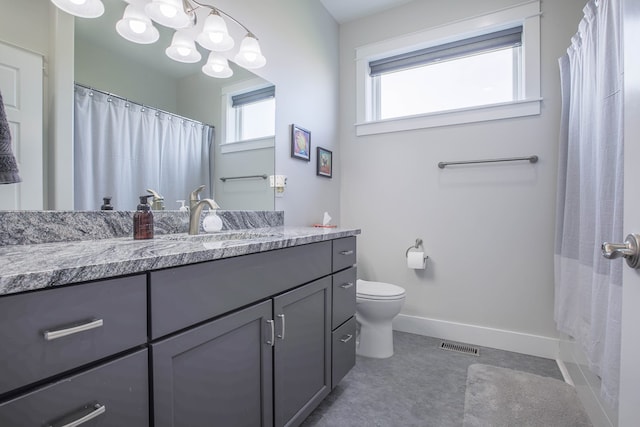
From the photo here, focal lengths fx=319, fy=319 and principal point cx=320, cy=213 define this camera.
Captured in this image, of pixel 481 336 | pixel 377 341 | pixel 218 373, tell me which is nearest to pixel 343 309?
pixel 377 341

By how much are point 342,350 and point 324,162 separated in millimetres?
1476

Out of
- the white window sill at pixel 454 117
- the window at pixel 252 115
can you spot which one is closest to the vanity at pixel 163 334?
the window at pixel 252 115

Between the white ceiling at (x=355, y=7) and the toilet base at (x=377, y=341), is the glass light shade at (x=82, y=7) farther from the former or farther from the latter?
the toilet base at (x=377, y=341)

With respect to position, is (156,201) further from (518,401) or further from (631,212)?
(518,401)

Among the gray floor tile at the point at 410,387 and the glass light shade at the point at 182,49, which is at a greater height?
the glass light shade at the point at 182,49

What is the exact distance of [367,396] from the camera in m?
1.65

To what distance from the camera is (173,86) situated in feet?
4.86

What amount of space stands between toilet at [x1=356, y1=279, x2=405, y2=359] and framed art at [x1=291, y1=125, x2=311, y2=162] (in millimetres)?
1016

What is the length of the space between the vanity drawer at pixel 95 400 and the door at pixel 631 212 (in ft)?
3.17

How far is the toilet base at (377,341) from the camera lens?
6.88 ft

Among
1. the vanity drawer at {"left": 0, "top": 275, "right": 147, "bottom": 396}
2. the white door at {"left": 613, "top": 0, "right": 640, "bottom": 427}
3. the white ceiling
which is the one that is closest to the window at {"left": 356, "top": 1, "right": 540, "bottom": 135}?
the white ceiling

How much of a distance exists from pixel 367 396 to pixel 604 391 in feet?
3.29

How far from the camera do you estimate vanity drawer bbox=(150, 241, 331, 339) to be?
733 mm

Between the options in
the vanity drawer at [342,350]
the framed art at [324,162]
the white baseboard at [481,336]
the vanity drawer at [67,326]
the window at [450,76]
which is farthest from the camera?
the framed art at [324,162]
